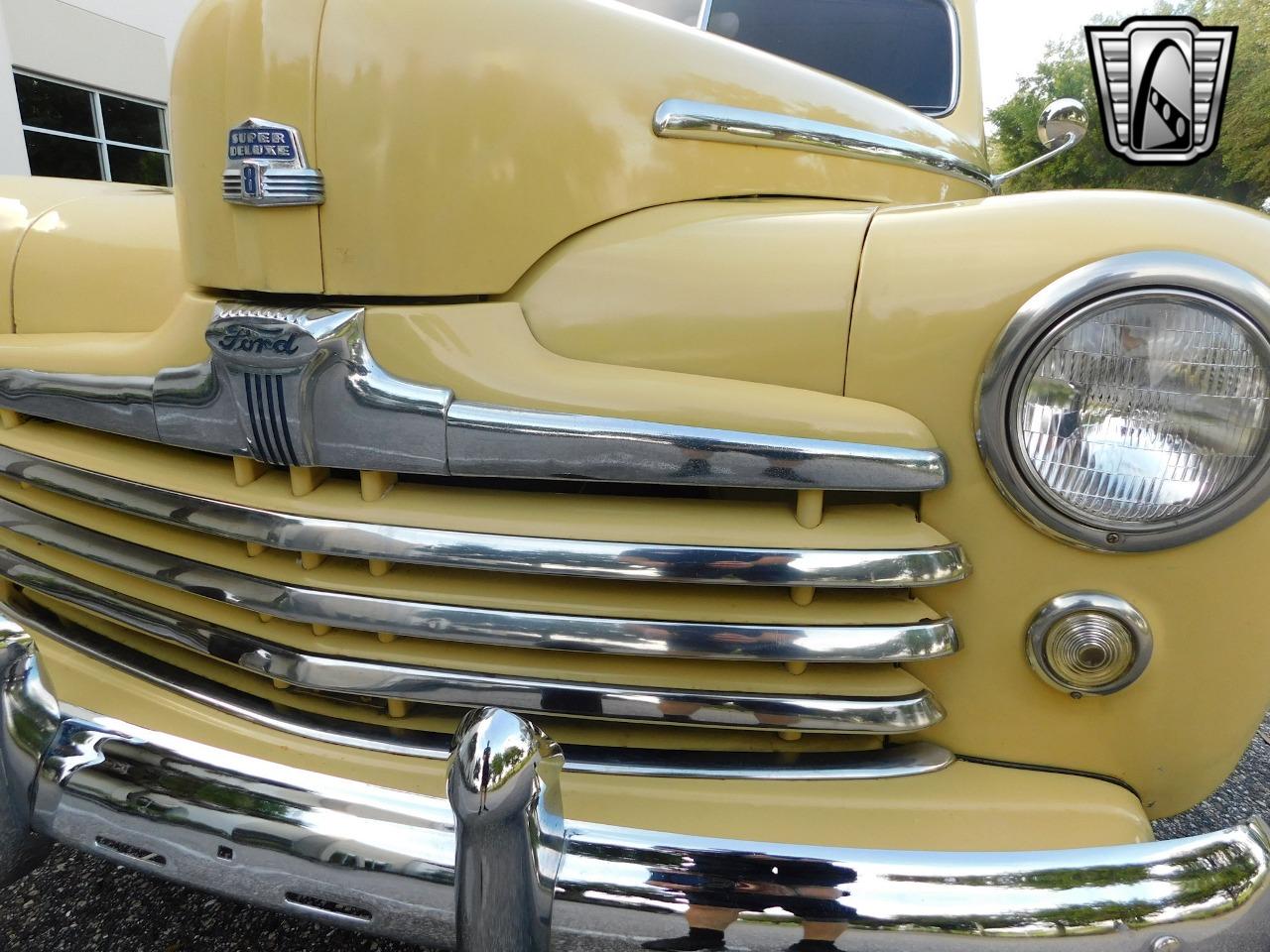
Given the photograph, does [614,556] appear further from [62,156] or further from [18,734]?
[62,156]

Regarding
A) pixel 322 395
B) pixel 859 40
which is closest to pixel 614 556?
pixel 322 395

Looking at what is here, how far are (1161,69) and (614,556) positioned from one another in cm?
1107

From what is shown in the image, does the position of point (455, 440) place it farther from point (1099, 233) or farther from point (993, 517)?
point (1099, 233)

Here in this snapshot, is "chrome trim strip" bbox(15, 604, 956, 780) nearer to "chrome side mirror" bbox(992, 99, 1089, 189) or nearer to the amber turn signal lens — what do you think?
the amber turn signal lens

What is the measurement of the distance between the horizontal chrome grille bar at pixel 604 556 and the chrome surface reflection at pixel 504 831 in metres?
0.23

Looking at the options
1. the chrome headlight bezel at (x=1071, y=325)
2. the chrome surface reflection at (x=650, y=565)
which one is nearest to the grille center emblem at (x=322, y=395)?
the chrome surface reflection at (x=650, y=565)

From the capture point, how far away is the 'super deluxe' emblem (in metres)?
1.06

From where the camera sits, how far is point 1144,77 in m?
9.20

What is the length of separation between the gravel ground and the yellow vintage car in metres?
0.46

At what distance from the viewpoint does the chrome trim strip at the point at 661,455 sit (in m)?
0.96

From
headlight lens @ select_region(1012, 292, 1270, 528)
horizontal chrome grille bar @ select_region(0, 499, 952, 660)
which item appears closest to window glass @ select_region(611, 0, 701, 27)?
headlight lens @ select_region(1012, 292, 1270, 528)

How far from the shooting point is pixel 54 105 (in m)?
8.46

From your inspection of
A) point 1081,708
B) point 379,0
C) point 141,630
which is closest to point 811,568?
point 1081,708

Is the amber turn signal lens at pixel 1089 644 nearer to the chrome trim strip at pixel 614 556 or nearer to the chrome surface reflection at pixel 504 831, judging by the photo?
the chrome trim strip at pixel 614 556
